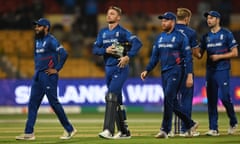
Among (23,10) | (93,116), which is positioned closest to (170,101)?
(93,116)

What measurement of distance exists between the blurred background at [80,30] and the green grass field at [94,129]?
1969 mm

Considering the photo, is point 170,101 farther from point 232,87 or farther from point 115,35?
point 232,87

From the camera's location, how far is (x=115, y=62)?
48.0 feet

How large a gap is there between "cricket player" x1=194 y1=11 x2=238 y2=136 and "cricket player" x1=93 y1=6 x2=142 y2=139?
1830 millimetres

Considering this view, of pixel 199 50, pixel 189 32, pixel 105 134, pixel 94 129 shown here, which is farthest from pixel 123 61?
pixel 94 129

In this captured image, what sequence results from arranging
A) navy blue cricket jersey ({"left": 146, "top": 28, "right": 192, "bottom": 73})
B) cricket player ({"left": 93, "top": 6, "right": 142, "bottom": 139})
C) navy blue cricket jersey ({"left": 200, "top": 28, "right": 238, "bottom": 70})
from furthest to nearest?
1. navy blue cricket jersey ({"left": 200, "top": 28, "right": 238, "bottom": 70})
2. navy blue cricket jersey ({"left": 146, "top": 28, "right": 192, "bottom": 73})
3. cricket player ({"left": 93, "top": 6, "right": 142, "bottom": 139})

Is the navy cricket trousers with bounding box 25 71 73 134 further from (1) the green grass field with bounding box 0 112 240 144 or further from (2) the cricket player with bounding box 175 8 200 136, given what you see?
(2) the cricket player with bounding box 175 8 200 136

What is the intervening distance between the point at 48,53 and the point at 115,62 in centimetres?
134

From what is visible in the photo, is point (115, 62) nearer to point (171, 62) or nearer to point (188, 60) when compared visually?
point (171, 62)

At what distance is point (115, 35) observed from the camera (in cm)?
1476

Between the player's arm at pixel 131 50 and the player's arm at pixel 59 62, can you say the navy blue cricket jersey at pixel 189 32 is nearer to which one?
the player's arm at pixel 131 50

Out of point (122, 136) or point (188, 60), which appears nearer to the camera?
point (188, 60)

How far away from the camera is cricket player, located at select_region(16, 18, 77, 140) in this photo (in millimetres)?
14820

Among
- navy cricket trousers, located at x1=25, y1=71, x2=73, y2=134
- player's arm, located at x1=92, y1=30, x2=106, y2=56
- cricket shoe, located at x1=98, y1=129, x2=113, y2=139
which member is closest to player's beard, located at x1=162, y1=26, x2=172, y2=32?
player's arm, located at x1=92, y1=30, x2=106, y2=56
